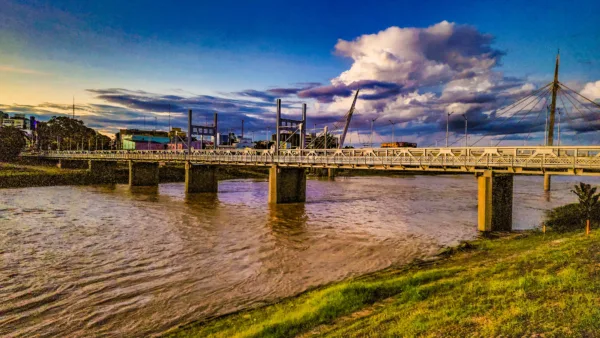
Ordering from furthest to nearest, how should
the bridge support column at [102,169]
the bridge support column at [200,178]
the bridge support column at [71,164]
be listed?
1. the bridge support column at [71,164]
2. the bridge support column at [102,169]
3. the bridge support column at [200,178]

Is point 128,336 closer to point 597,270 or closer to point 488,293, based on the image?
point 488,293

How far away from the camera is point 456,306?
1132 centimetres

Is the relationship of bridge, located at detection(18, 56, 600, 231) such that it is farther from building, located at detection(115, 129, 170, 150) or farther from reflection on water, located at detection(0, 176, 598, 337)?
building, located at detection(115, 129, 170, 150)

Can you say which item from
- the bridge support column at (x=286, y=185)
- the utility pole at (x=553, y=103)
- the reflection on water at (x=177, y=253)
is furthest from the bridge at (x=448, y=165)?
the utility pole at (x=553, y=103)

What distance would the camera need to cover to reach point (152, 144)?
14400 centimetres

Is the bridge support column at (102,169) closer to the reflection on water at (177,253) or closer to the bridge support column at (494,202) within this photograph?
the reflection on water at (177,253)

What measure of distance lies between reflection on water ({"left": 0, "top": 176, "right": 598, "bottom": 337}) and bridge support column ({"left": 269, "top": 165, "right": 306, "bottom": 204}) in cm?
282

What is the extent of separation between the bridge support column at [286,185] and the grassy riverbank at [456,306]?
111ft

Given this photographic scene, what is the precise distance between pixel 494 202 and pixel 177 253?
2531 centimetres

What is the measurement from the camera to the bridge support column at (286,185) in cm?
5153

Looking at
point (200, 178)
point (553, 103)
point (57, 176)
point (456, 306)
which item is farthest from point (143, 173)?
point (456, 306)

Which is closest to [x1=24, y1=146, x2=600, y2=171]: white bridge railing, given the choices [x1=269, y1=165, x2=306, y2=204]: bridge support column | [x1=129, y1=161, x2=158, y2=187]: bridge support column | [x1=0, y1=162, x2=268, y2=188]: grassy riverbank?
[x1=269, y1=165, x2=306, y2=204]: bridge support column

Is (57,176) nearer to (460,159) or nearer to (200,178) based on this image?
(200,178)

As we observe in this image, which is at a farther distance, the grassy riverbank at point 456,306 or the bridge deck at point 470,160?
the bridge deck at point 470,160
